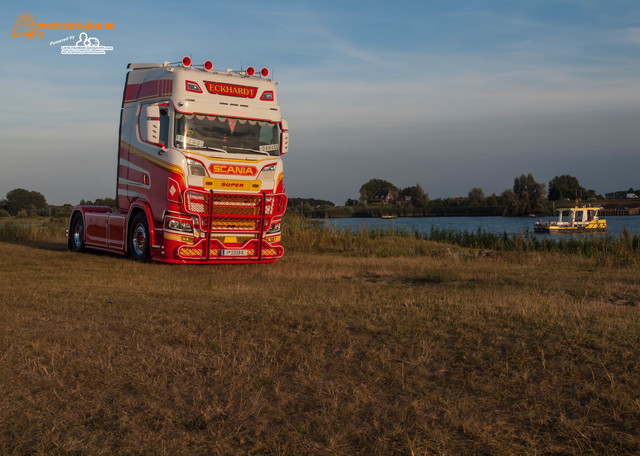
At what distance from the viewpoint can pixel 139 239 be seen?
48.1 ft

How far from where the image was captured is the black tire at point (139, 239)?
14.1 meters

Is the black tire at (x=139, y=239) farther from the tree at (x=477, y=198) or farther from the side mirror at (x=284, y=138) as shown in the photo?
the tree at (x=477, y=198)

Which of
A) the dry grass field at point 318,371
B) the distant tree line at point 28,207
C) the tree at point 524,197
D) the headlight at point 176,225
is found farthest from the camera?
the tree at point 524,197

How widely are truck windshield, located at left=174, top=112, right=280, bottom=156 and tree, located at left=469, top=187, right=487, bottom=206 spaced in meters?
62.8

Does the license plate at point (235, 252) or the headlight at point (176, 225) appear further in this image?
the license plate at point (235, 252)

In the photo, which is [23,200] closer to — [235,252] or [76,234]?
[76,234]

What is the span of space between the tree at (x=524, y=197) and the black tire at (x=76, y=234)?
58.7m

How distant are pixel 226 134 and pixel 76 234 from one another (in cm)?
738

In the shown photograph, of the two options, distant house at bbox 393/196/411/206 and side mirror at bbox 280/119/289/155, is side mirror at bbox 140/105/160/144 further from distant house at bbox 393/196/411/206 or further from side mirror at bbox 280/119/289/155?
distant house at bbox 393/196/411/206

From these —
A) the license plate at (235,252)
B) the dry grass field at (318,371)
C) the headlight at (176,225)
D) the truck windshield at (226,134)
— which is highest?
the truck windshield at (226,134)

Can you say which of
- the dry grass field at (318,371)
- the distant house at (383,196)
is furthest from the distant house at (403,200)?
the dry grass field at (318,371)

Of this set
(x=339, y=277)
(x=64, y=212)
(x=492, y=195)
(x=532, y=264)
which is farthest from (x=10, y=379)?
(x=492, y=195)

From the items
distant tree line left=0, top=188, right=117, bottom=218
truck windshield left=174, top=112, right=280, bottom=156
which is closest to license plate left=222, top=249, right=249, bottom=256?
truck windshield left=174, top=112, right=280, bottom=156

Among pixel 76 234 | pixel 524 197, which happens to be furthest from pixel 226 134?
pixel 524 197
